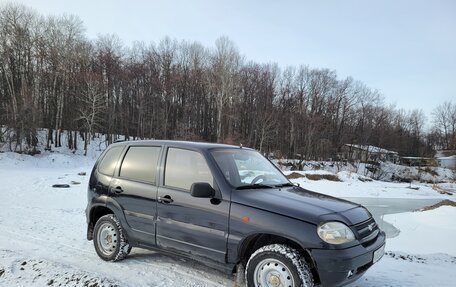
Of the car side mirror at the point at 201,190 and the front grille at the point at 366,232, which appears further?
the car side mirror at the point at 201,190

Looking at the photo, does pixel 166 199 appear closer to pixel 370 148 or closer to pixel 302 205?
pixel 302 205

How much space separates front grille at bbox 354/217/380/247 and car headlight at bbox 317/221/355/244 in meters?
0.17

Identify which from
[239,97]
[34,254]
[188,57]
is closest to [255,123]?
[239,97]

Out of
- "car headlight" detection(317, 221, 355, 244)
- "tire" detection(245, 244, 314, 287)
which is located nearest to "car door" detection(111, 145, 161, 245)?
"tire" detection(245, 244, 314, 287)

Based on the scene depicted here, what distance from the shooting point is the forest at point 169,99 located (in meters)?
39.3

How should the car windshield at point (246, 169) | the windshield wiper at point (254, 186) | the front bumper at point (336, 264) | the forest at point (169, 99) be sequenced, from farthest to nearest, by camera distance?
the forest at point (169, 99)
the car windshield at point (246, 169)
the windshield wiper at point (254, 186)
the front bumper at point (336, 264)

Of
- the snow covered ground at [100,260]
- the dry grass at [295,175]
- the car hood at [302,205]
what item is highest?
the car hood at [302,205]

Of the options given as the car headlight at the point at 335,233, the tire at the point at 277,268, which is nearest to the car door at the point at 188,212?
the tire at the point at 277,268

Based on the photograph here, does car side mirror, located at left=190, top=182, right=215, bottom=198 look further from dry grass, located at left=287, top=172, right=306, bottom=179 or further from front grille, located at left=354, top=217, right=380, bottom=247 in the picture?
dry grass, located at left=287, top=172, right=306, bottom=179

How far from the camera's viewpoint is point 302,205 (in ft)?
13.0

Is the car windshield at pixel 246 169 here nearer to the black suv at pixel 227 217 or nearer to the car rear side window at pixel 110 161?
the black suv at pixel 227 217

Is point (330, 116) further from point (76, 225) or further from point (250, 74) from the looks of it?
point (76, 225)

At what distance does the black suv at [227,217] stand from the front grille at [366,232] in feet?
0.05

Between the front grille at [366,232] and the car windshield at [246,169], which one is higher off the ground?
the car windshield at [246,169]
